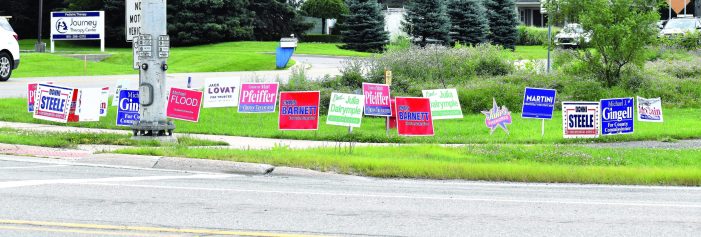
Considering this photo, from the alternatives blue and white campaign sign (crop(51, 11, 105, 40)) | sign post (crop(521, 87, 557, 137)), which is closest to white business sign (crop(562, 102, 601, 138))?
sign post (crop(521, 87, 557, 137))

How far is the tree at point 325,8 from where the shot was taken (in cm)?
6688

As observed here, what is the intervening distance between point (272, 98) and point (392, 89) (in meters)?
5.09

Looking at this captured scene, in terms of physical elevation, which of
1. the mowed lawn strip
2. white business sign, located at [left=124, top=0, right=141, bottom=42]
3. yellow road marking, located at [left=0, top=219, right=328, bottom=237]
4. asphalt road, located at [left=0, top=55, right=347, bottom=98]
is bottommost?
the mowed lawn strip

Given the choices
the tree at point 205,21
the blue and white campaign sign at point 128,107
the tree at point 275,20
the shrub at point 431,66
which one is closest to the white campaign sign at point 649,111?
the shrub at point 431,66

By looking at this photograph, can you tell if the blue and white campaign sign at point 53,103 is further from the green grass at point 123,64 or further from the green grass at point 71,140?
the green grass at point 123,64

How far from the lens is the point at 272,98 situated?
68.4 ft

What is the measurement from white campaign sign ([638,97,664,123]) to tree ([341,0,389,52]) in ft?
124

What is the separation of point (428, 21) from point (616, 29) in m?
32.0

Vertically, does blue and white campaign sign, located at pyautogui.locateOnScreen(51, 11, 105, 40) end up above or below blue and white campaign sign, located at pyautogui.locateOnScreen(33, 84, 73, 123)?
above

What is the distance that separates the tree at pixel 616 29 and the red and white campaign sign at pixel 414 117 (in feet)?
25.0

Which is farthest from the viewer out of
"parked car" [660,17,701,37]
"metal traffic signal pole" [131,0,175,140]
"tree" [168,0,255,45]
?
"tree" [168,0,255,45]

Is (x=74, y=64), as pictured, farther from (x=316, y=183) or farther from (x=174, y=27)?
(x=316, y=183)

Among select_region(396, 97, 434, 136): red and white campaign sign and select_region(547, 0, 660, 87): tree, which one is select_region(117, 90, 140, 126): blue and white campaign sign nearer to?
select_region(396, 97, 434, 136): red and white campaign sign

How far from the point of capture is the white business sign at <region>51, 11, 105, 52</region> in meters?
→ 43.6
